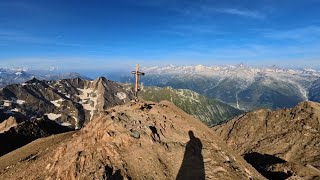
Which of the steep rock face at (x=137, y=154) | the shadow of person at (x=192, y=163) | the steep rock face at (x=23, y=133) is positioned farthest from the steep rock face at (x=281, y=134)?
the steep rock face at (x=23, y=133)

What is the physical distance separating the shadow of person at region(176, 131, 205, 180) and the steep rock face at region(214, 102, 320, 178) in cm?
3761

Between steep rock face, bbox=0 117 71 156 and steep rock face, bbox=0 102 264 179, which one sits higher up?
steep rock face, bbox=0 102 264 179

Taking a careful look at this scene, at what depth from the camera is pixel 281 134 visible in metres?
121

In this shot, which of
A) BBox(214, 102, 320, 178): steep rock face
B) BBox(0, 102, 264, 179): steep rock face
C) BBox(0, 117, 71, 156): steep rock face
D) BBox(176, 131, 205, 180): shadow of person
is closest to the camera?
BBox(0, 102, 264, 179): steep rock face

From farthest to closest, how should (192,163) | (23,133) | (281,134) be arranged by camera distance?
1. (281,134)
2. (23,133)
3. (192,163)

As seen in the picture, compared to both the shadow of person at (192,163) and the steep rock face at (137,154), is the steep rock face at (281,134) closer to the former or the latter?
the steep rock face at (137,154)

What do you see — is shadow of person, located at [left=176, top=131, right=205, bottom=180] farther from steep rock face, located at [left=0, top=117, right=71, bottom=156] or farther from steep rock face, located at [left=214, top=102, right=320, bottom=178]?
steep rock face, located at [left=0, top=117, right=71, bottom=156]

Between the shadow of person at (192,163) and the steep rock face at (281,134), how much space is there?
37611 mm

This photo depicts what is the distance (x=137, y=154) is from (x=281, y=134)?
9855cm

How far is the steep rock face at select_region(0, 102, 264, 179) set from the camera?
32844mm

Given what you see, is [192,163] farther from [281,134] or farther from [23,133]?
[281,134]

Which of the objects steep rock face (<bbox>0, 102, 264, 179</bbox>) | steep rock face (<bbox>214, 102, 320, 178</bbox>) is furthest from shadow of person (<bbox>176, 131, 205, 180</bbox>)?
steep rock face (<bbox>214, 102, 320, 178</bbox>)

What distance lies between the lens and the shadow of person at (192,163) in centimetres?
3388

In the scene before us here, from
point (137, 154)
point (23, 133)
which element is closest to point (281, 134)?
point (23, 133)
